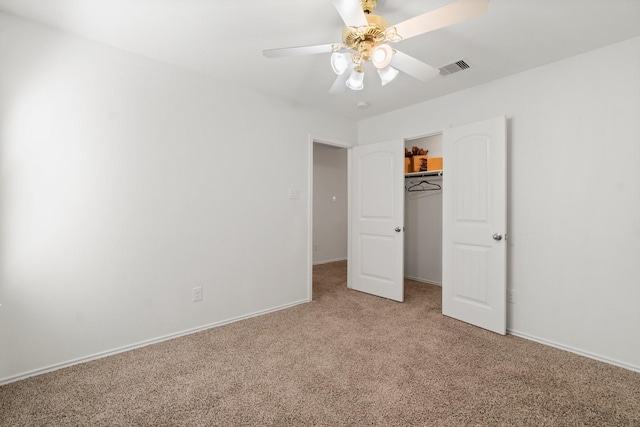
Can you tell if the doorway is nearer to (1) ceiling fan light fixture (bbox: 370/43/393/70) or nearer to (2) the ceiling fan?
(2) the ceiling fan

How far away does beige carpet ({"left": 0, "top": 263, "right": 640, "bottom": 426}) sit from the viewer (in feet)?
5.22

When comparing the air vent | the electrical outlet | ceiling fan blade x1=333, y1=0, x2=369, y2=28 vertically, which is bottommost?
the electrical outlet

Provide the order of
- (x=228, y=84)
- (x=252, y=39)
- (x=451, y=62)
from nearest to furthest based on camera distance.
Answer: (x=252, y=39) → (x=451, y=62) → (x=228, y=84)

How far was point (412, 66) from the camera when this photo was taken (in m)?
1.79

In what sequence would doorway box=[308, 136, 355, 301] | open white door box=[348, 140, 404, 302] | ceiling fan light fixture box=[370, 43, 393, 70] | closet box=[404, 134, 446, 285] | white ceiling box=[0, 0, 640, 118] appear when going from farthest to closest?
doorway box=[308, 136, 355, 301] < closet box=[404, 134, 446, 285] < open white door box=[348, 140, 404, 302] < white ceiling box=[0, 0, 640, 118] < ceiling fan light fixture box=[370, 43, 393, 70]

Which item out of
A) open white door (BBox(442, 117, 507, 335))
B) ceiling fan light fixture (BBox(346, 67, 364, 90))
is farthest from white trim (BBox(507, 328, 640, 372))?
ceiling fan light fixture (BBox(346, 67, 364, 90))

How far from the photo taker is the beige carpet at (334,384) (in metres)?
1.59

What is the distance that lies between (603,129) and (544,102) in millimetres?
478

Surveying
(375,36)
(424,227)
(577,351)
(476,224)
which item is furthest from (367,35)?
(424,227)

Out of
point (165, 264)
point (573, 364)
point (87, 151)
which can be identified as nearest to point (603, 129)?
point (573, 364)

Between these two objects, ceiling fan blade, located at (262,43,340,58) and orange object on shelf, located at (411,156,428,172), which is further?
orange object on shelf, located at (411,156,428,172)

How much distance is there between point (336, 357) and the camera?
221 centimetres

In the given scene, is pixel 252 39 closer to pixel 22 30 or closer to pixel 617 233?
pixel 22 30

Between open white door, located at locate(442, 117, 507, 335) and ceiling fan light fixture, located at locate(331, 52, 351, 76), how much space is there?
168 centimetres
